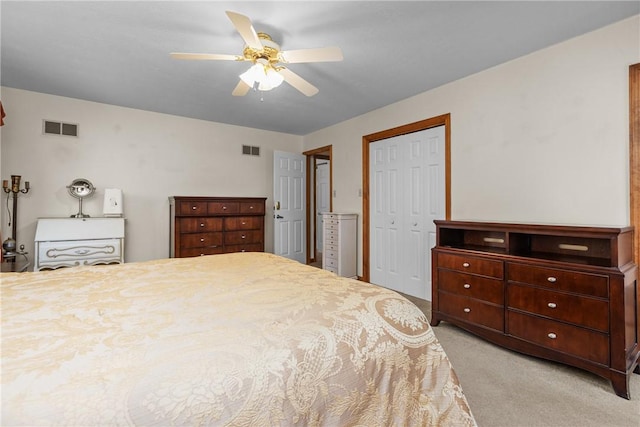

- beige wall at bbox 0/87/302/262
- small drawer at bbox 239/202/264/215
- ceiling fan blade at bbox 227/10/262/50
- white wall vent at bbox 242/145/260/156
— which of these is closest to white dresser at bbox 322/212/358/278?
small drawer at bbox 239/202/264/215

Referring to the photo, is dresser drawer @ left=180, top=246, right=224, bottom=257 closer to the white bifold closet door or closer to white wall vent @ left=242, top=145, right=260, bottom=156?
white wall vent @ left=242, top=145, right=260, bottom=156

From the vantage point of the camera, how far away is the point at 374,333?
105 centimetres

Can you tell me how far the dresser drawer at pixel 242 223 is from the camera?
14.2 ft

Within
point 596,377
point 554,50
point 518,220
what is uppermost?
point 554,50

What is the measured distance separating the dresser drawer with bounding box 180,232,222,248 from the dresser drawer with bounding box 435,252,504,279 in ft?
9.67

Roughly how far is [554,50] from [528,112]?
51cm

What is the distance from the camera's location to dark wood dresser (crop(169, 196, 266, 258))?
3955 millimetres

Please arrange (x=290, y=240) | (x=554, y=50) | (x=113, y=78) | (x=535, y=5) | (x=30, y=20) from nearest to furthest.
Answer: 1. (x=535, y=5)
2. (x=30, y=20)
3. (x=554, y=50)
4. (x=113, y=78)
5. (x=290, y=240)

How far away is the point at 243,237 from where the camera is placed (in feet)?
14.6

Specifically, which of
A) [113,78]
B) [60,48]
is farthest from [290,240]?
[60,48]

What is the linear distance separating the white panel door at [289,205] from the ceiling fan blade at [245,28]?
3.14 m

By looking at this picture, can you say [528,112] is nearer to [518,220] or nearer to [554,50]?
[554,50]

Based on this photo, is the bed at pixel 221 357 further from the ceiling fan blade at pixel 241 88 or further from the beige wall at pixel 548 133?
the beige wall at pixel 548 133

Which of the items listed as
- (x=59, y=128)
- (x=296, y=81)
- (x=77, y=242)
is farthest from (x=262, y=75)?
(x=59, y=128)
